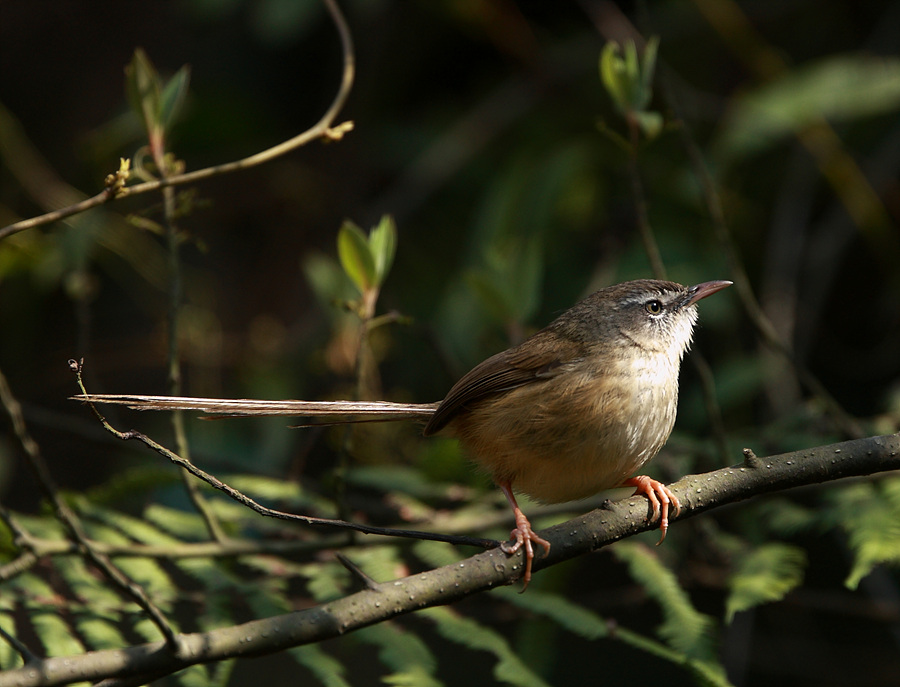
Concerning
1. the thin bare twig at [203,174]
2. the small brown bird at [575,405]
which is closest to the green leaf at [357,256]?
the thin bare twig at [203,174]

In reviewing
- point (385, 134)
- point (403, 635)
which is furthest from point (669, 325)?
point (385, 134)

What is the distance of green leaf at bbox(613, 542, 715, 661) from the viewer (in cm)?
239

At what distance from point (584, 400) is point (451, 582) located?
906mm

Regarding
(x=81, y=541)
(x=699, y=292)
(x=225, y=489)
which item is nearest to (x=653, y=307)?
(x=699, y=292)

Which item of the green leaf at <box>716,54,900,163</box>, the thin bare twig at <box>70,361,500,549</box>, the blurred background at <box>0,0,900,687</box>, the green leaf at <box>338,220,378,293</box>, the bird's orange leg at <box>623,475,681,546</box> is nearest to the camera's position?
the thin bare twig at <box>70,361,500,549</box>

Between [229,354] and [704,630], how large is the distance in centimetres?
316

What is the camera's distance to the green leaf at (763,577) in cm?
237

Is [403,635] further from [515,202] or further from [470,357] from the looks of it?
[515,202]

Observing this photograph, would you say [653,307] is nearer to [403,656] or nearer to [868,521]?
[868,521]

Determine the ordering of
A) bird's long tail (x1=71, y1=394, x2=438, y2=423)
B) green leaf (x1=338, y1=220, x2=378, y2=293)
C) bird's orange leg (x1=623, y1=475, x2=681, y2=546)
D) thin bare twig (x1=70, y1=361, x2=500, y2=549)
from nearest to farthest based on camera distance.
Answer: thin bare twig (x1=70, y1=361, x2=500, y2=549) < bird's long tail (x1=71, y1=394, x2=438, y2=423) < bird's orange leg (x1=623, y1=475, x2=681, y2=546) < green leaf (x1=338, y1=220, x2=378, y2=293)

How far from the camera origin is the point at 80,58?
543cm

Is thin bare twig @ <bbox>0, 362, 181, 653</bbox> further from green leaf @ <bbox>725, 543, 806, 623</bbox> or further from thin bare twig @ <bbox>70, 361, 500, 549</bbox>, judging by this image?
green leaf @ <bbox>725, 543, 806, 623</bbox>

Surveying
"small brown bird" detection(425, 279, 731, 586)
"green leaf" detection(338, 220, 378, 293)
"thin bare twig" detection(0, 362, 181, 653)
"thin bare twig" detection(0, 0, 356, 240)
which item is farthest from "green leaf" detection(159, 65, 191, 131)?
"small brown bird" detection(425, 279, 731, 586)

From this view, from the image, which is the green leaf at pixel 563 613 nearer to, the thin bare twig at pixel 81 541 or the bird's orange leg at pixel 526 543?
the bird's orange leg at pixel 526 543
